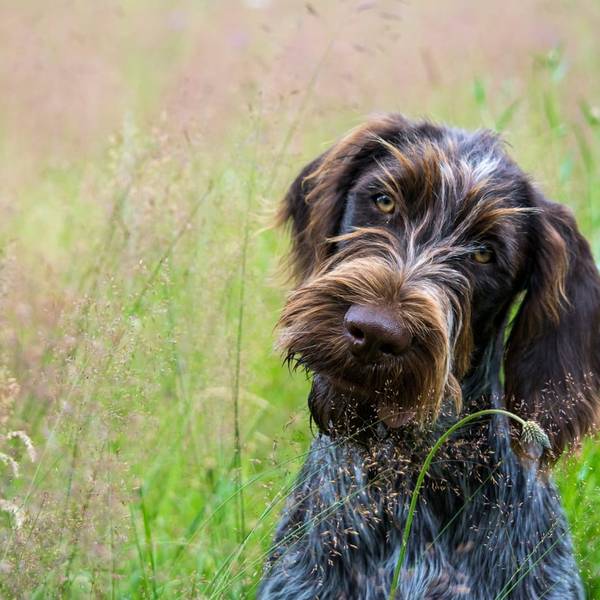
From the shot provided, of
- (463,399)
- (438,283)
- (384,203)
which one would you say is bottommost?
(463,399)

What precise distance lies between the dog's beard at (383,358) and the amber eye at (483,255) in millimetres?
266

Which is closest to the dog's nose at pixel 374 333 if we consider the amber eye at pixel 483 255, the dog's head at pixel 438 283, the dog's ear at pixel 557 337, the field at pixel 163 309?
the dog's head at pixel 438 283

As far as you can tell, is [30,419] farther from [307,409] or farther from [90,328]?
[307,409]

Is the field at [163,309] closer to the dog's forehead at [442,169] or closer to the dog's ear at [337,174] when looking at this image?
the dog's ear at [337,174]

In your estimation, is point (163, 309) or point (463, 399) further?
point (463, 399)

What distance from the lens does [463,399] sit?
3.35 meters

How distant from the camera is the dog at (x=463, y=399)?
3117 millimetres

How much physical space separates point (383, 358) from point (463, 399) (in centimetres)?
69

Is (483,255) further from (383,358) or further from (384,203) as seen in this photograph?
(383,358)

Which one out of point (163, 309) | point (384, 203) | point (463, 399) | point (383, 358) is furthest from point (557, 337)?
point (163, 309)

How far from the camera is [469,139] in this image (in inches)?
136

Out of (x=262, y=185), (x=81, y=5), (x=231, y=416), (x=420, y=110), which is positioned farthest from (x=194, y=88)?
Answer: (x=81, y=5)

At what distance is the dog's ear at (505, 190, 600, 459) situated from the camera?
3291 millimetres

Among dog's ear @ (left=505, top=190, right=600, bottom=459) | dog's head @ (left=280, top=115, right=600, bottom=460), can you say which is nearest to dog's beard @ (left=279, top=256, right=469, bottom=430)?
dog's head @ (left=280, top=115, right=600, bottom=460)
